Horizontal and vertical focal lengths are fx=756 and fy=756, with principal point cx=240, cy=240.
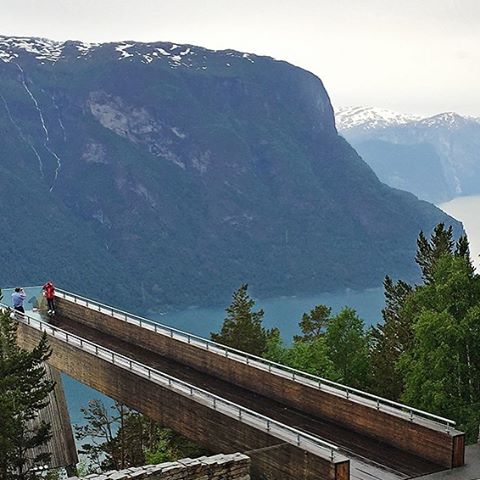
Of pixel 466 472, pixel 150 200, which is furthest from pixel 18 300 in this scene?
pixel 150 200

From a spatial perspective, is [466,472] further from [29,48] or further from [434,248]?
[29,48]

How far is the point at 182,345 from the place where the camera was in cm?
1977

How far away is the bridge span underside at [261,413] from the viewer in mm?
12008

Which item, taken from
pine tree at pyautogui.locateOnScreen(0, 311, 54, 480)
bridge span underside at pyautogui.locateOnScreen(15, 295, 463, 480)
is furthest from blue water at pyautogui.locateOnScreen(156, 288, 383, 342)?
pine tree at pyautogui.locateOnScreen(0, 311, 54, 480)

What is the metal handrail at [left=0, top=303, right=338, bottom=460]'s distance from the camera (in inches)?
465

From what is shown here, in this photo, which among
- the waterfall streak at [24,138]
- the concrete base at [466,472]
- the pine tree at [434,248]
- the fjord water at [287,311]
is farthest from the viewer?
the waterfall streak at [24,138]

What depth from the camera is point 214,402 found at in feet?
46.6

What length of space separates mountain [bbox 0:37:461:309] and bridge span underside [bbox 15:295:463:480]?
13709 centimetres

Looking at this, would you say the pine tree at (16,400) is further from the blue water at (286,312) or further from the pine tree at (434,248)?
the blue water at (286,312)

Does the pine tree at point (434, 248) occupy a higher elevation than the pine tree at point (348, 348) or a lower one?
higher

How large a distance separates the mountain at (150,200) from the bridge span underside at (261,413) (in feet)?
450

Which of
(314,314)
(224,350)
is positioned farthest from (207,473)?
(314,314)

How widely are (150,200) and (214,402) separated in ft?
562

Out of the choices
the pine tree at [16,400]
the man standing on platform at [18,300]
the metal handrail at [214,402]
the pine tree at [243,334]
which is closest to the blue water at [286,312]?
the pine tree at [243,334]
